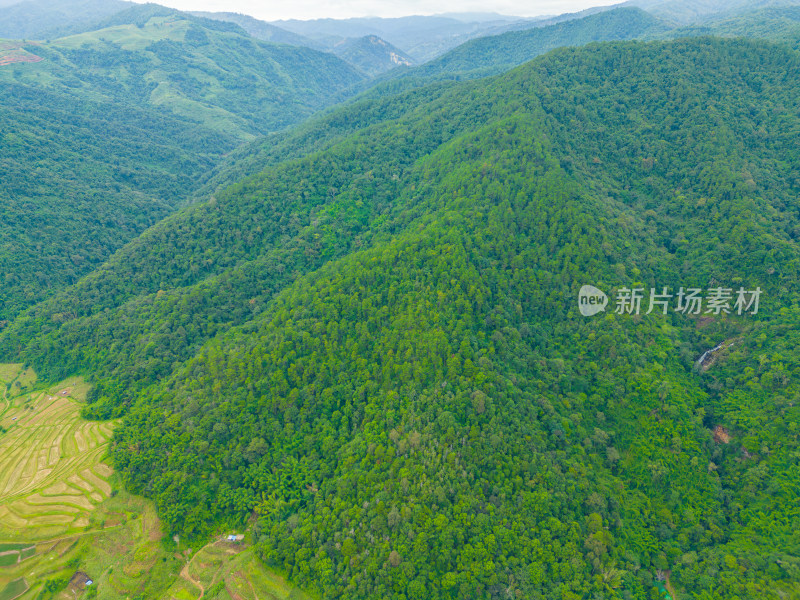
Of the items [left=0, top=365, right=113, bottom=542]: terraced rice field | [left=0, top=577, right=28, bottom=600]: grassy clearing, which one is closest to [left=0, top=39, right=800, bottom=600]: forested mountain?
[left=0, top=365, right=113, bottom=542]: terraced rice field

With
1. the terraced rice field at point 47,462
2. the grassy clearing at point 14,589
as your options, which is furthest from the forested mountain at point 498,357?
the grassy clearing at point 14,589

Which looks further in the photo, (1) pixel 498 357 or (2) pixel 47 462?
(2) pixel 47 462

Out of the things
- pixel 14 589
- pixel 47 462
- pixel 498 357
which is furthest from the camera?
pixel 47 462

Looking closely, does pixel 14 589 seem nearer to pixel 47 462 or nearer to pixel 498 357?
pixel 47 462

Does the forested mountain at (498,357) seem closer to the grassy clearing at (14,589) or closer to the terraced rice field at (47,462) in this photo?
the terraced rice field at (47,462)

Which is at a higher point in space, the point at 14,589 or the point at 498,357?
the point at 498,357

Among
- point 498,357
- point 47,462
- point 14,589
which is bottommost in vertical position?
point 14,589

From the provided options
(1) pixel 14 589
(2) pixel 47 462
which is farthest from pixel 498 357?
(2) pixel 47 462
